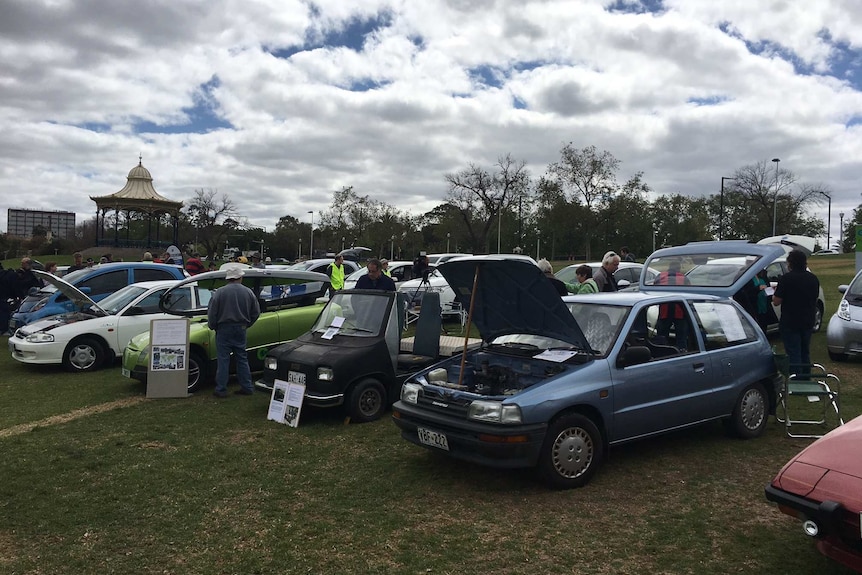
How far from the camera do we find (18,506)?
4.91 metres

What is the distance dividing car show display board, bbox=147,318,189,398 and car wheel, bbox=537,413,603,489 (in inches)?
225

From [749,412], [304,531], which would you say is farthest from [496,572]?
[749,412]

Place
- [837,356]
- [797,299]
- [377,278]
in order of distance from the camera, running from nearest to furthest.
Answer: [797,299] → [377,278] → [837,356]

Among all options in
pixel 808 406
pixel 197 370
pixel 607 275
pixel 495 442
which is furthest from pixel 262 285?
pixel 808 406

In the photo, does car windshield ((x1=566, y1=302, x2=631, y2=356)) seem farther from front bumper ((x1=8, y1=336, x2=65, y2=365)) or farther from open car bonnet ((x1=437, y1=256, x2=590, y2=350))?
front bumper ((x1=8, y1=336, x2=65, y2=365))

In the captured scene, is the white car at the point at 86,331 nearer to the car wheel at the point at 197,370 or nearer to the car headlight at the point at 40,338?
the car headlight at the point at 40,338

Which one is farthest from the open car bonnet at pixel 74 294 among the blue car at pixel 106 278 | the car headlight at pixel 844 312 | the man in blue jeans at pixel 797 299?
the car headlight at pixel 844 312

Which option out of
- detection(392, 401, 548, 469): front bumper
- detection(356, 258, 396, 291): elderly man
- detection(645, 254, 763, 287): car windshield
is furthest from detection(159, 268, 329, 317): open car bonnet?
detection(645, 254, 763, 287): car windshield

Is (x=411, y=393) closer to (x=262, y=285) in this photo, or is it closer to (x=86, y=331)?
(x=262, y=285)

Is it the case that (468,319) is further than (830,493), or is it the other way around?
(468,319)

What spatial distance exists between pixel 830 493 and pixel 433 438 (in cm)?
280

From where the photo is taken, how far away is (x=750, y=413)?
6.27m

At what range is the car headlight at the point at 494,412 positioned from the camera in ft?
15.7

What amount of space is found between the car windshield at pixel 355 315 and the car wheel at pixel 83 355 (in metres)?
4.97
